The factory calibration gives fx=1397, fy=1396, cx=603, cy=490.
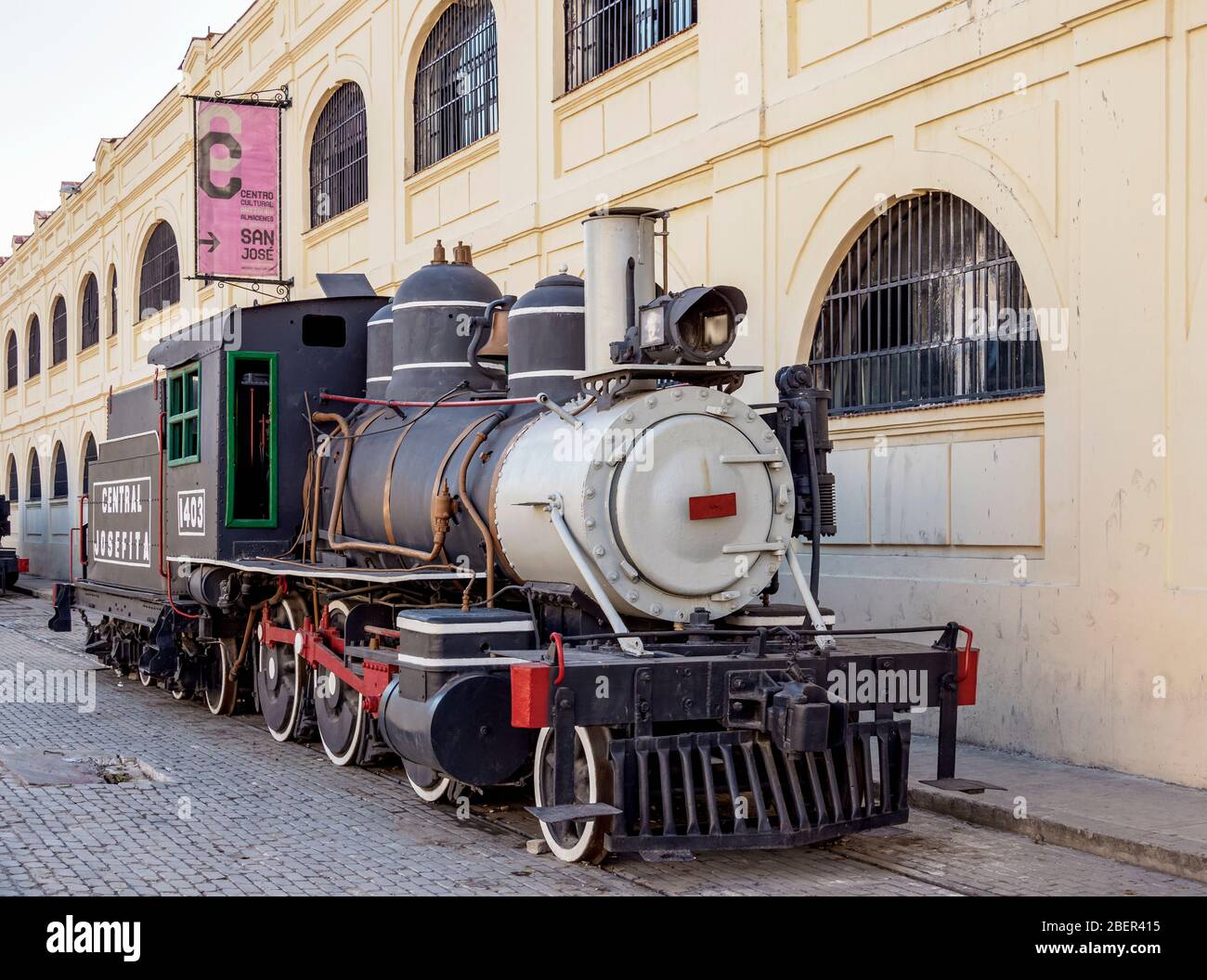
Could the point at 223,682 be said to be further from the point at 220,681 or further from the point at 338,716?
the point at 338,716

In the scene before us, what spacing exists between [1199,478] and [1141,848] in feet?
7.33

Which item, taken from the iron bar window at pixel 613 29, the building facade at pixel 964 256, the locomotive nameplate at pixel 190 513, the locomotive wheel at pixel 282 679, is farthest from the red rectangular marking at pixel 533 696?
the iron bar window at pixel 613 29

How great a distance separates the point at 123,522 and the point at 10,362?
33424 millimetres

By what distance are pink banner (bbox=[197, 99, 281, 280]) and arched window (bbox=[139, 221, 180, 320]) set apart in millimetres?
6583

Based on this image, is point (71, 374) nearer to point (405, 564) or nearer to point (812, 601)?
point (405, 564)

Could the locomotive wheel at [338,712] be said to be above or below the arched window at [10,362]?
below

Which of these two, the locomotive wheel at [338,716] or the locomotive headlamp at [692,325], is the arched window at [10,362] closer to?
the locomotive wheel at [338,716]

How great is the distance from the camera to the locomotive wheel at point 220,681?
35.9 feet

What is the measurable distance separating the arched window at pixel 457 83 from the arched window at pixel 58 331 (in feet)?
71.2

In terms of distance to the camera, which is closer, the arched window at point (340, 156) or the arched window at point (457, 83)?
the arched window at point (457, 83)

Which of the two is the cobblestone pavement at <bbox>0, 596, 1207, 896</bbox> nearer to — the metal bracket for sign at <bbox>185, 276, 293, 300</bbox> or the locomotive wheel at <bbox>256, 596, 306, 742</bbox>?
the locomotive wheel at <bbox>256, 596, 306, 742</bbox>

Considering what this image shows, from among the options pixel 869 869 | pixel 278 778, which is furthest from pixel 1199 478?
pixel 278 778

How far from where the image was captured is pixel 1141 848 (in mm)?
6223

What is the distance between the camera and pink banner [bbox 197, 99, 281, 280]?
66.5 ft
